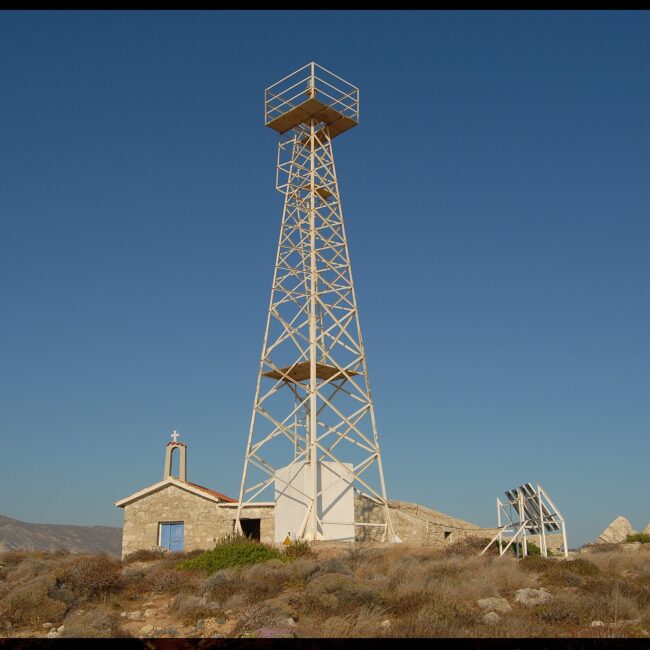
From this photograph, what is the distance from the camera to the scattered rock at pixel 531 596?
41.3ft

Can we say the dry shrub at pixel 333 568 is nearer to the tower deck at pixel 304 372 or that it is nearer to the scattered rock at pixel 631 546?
the tower deck at pixel 304 372

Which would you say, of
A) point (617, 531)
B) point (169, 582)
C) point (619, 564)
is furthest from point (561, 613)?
point (617, 531)

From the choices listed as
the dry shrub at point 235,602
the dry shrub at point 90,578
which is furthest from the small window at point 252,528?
the dry shrub at point 235,602

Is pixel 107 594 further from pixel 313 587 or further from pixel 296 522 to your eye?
pixel 296 522

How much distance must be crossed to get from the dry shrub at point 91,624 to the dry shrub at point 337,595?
11.0ft

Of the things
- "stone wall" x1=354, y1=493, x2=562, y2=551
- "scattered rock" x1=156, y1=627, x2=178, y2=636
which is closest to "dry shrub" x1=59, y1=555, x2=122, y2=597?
"scattered rock" x1=156, y1=627, x2=178, y2=636

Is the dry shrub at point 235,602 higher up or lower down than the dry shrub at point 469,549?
lower down

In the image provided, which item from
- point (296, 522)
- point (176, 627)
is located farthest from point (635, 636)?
point (296, 522)

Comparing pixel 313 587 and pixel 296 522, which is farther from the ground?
pixel 296 522

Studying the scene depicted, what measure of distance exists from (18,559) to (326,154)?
18052mm

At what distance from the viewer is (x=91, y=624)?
1135cm

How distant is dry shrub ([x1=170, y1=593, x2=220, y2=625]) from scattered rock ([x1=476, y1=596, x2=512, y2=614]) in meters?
4.64

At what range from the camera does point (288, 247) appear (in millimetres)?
25500

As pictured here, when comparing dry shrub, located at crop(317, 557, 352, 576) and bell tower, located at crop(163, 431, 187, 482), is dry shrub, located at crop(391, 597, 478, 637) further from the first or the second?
bell tower, located at crop(163, 431, 187, 482)
